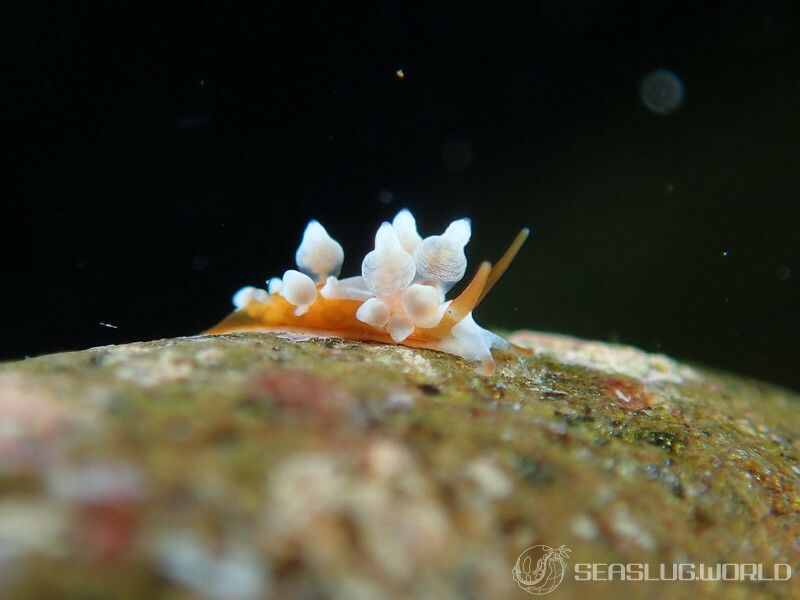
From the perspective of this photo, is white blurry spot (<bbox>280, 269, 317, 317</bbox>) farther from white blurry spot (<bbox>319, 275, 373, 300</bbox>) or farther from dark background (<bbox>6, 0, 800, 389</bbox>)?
dark background (<bbox>6, 0, 800, 389</bbox>)

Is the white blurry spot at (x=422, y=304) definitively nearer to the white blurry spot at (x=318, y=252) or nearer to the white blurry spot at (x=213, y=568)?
the white blurry spot at (x=318, y=252)

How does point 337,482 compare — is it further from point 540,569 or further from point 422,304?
point 422,304

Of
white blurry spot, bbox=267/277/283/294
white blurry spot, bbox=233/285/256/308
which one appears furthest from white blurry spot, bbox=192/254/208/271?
white blurry spot, bbox=267/277/283/294

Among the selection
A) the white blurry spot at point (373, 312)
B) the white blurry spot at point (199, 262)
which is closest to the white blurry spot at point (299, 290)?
the white blurry spot at point (373, 312)

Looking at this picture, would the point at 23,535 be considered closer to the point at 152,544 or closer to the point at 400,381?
the point at 152,544

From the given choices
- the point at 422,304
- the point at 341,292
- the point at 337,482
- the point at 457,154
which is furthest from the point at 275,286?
the point at 457,154

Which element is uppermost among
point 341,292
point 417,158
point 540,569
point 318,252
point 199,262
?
point 417,158
